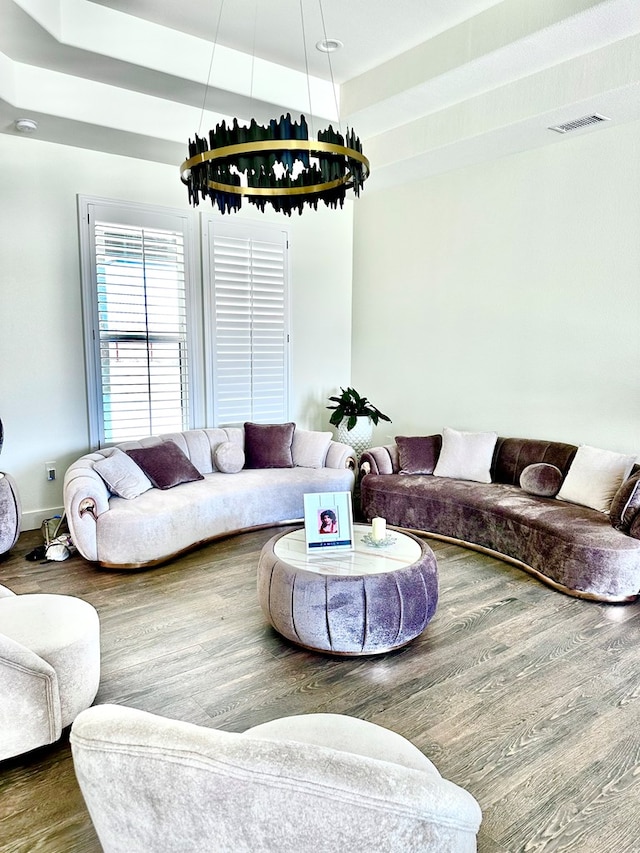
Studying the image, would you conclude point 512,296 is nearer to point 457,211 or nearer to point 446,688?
point 457,211

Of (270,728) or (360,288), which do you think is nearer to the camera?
(270,728)

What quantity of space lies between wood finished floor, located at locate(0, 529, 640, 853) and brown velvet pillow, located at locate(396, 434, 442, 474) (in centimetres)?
134

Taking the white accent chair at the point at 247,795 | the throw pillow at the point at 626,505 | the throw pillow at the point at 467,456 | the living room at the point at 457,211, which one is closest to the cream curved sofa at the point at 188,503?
the throw pillow at the point at 467,456

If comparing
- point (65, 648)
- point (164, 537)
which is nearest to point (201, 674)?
point (65, 648)

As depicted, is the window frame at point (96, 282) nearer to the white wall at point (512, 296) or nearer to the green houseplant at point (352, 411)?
the green houseplant at point (352, 411)

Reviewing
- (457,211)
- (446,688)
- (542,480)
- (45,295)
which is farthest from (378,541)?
(457,211)

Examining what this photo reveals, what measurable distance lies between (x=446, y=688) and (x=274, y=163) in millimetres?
2621

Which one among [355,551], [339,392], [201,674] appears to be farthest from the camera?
[339,392]

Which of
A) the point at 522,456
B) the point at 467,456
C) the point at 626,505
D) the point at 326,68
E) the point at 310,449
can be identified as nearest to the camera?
the point at 626,505

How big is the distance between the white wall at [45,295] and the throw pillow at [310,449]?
1.90 metres

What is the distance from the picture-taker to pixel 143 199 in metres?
5.11

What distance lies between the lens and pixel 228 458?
5129mm

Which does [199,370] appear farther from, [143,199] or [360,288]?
[360,288]

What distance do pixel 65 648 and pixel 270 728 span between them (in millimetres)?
993
